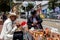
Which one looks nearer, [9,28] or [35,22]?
[9,28]

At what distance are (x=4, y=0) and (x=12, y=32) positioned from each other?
107ft

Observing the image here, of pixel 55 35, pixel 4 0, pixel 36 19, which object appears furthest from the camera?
pixel 4 0

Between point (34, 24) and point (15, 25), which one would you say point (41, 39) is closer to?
point (15, 25)

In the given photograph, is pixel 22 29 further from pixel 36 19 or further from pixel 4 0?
pixel 4 0

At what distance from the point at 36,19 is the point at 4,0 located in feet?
103

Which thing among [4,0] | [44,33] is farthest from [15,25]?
[4,0]

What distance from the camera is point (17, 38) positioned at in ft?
19.7

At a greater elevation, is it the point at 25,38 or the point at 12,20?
the point at 12,20

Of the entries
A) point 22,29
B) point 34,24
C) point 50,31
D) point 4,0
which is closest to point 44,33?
point 50,31

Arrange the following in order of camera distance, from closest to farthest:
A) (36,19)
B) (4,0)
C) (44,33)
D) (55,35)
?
1. (55,35)
2. (44,33)
3. (36,19)
4. (4,0)

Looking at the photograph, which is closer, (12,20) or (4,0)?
(12,20)

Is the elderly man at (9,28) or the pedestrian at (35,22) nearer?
the elderly man at (9,28)

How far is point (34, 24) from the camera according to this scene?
7387 millimetres

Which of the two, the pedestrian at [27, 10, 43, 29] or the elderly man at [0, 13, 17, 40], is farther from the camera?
the pedestrian at [27, 10, 43, 29]
